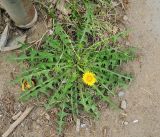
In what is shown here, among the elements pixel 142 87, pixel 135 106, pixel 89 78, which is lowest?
pixel 135 106

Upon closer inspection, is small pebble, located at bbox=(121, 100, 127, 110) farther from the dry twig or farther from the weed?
the dry twig

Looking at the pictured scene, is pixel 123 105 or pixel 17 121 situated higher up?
pixel 17 121

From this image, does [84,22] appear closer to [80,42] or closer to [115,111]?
[80,42]

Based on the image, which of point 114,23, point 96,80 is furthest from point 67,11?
point 96,80

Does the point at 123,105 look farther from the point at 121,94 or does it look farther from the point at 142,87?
the point at 142,87

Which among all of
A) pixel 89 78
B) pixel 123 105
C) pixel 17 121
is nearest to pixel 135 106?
pixel 123 105

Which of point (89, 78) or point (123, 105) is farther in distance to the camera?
point (123, 105)
